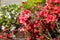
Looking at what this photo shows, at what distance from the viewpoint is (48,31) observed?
15.3 ft

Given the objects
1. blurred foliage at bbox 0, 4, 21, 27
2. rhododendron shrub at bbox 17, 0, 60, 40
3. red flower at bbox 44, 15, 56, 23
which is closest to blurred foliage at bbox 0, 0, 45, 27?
blurred foliage at bbox 0, 4, 21, 27

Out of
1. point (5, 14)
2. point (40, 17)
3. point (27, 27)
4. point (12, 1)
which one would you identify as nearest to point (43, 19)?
point (40, 17)

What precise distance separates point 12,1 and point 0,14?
0.94 m

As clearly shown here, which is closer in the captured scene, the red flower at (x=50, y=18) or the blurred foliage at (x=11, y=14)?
the red flower at (x=50, y=18)

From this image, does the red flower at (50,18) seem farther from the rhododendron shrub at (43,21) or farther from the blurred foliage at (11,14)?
the blurred foliage at (11,14)

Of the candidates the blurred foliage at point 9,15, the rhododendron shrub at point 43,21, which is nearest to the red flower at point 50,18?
the rhododendron shrub at point 43,21

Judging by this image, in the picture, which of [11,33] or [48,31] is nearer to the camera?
[48,31]

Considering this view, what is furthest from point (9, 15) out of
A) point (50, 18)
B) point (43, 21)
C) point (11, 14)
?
point (50, 18)

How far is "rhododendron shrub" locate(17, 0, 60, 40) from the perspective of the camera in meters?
4.49

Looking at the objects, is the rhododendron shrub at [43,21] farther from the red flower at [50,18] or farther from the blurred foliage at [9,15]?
the blurred foliage at [9,15]

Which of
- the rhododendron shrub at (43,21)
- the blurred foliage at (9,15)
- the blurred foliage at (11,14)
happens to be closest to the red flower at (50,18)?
the rhododendron shrub at (43,21)

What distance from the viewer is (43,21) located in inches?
182

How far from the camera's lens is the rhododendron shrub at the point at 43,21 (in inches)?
177

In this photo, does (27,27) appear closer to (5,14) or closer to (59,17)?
(59,17)
